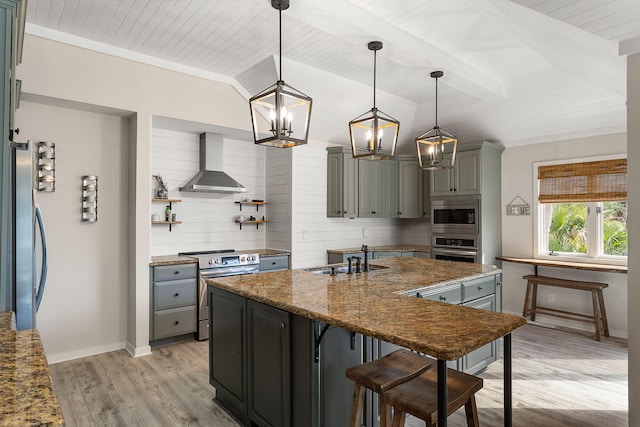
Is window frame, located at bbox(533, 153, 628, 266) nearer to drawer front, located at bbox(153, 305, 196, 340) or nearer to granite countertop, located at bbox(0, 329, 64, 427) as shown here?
drawer front, located at bbox(153, 305, 196, 340)

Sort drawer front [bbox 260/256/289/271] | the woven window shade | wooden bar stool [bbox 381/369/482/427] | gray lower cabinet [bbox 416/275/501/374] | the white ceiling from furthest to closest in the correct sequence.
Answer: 1. drawer front [bbox 260/256/289/271]
2. the woven window shade
3. gray lower cabinet [bbox 416/275/501/374]
4. the white ceiling
5. wooden bar stool [bbox 381/369/482/427]

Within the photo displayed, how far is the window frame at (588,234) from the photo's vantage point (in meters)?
4.68

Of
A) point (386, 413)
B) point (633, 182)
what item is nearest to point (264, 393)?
point (386, 413)

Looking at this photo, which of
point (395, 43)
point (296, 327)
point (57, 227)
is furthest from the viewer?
point (57, 227)

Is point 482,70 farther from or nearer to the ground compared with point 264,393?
farther from the ground

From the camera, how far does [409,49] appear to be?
350 cm

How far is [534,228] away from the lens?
17.4 ft

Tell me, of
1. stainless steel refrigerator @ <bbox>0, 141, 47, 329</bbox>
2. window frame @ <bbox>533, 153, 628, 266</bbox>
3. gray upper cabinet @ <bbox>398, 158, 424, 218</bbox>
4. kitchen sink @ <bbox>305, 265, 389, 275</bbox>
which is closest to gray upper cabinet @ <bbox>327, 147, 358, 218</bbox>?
gray upper cabinet @ <bbox>398, 158, 424, 218</bbox>

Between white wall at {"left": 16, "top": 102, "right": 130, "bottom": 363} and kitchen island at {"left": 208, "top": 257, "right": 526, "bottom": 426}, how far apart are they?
181cm

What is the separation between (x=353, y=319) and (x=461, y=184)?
4.10 m

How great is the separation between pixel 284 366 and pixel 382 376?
60 centimetres

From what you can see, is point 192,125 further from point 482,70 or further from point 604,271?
point 604,271

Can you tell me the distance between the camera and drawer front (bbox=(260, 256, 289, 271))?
4.96 metres

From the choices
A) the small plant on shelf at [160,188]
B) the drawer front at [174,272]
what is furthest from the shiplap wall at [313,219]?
the small plant on shelf at [160,188]
